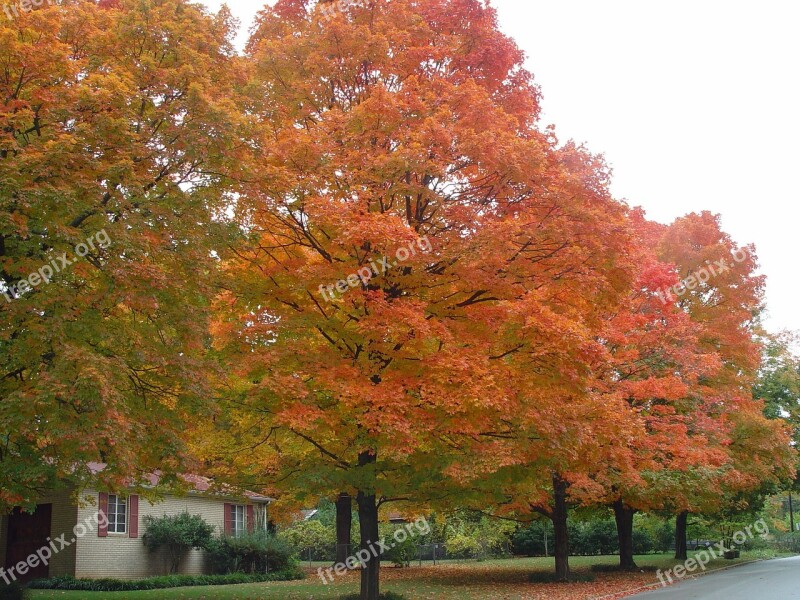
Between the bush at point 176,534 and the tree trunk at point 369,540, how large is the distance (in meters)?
12.6

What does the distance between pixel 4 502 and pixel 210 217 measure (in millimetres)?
5509

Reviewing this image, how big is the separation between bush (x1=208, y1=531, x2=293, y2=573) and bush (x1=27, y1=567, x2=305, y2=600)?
A: 1.09 metres

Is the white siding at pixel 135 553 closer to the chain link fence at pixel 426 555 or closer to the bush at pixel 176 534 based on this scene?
the bush at pixel 176 534

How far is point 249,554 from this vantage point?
85.4ft

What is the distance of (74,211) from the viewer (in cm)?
1023

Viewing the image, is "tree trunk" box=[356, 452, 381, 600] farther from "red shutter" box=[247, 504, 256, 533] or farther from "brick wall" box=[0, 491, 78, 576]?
"red shutter" box=[247, 504, 256, 533]

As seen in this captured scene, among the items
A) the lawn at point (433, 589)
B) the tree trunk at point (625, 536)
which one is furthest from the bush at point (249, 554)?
the tree trunk at point (625, 536)

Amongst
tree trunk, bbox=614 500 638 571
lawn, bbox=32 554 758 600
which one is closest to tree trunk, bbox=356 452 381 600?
lawn, bbox=32 554 758 600

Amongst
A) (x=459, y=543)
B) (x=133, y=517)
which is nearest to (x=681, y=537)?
(x=459, y=543)

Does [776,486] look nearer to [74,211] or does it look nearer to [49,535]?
[49,535]

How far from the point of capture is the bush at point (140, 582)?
19.6 meters

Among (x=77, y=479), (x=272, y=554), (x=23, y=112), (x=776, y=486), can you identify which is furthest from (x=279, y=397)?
(x=776, y=486)

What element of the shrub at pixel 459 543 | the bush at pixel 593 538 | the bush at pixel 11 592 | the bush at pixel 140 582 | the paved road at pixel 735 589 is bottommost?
the bush at pixel 593 538

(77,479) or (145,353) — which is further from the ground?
(145,353)
